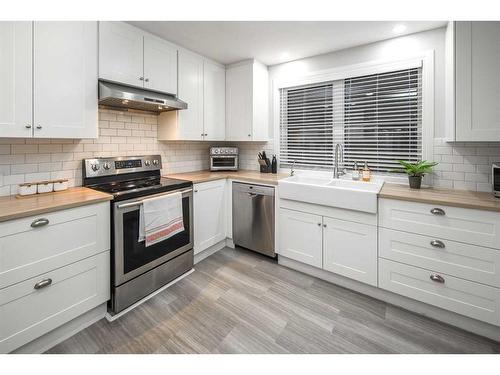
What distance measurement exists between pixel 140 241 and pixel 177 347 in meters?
0.84

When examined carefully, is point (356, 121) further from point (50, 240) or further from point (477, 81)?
point (50, 240)

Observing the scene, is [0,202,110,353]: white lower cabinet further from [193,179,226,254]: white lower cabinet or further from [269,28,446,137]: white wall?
[269,28,446,137]: white wall

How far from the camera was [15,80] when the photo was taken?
1590mm

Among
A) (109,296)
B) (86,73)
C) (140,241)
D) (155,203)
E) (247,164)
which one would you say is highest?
(86,73)

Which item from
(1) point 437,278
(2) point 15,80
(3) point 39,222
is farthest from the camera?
(1) point 437,278

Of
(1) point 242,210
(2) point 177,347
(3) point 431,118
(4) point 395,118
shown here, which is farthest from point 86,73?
(3) point 431,118

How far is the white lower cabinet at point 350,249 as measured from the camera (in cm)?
213

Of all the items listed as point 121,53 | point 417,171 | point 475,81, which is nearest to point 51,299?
point 121,53

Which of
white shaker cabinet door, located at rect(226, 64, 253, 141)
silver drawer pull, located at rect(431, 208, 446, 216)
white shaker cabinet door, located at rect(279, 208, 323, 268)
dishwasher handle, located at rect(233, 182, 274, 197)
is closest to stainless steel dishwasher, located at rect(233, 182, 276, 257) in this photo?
dishwasher handle, located at rect(233, 182, 274, 197)

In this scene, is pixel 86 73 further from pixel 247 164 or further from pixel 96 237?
pixel 247 164

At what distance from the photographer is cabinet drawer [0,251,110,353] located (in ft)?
4.63

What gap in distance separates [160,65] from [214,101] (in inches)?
33.7

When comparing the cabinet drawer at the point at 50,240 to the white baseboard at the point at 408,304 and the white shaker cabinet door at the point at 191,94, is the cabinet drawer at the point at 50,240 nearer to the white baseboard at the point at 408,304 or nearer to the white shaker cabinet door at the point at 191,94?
the white shaker cabinet door at the point at 191,94
